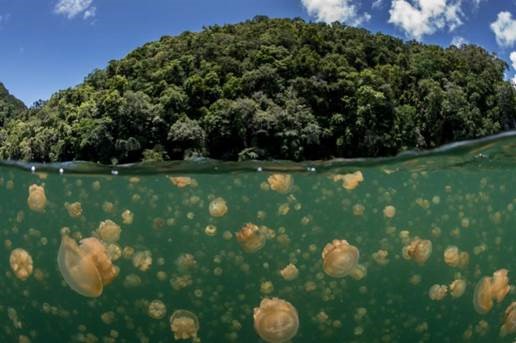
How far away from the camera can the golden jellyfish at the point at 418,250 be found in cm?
420

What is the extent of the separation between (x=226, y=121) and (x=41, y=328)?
4616cm

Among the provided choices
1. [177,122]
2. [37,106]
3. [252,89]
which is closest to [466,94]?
[252,89]

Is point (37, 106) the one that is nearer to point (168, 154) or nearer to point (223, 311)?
point (168, 154)

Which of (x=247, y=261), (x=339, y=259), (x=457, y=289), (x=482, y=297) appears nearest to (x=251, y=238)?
(x=247, y=261)

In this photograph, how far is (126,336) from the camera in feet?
13.0

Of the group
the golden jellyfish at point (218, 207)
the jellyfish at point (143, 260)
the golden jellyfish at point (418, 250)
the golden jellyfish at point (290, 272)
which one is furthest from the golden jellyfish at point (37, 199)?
the golden jellyfish at point (418, 250)

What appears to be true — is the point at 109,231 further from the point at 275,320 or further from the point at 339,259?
the point at 339,259

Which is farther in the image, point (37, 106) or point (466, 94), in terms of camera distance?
point (37, 106)

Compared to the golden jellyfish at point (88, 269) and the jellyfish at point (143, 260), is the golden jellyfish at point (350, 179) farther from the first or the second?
the golden jellyfish at point (88, 269)

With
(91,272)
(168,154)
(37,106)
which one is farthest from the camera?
(37,106)

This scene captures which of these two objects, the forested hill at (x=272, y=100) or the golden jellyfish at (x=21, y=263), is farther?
the forested hill at (x=272, y=100)

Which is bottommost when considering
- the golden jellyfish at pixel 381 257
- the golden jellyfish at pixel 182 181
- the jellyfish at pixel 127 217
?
the golden jellyfish at pixel 381 257

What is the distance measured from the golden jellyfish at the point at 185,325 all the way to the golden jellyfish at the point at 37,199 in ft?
3.58

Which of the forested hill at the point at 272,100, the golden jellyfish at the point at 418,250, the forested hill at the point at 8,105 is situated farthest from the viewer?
the forested hill at the point at 8,105
